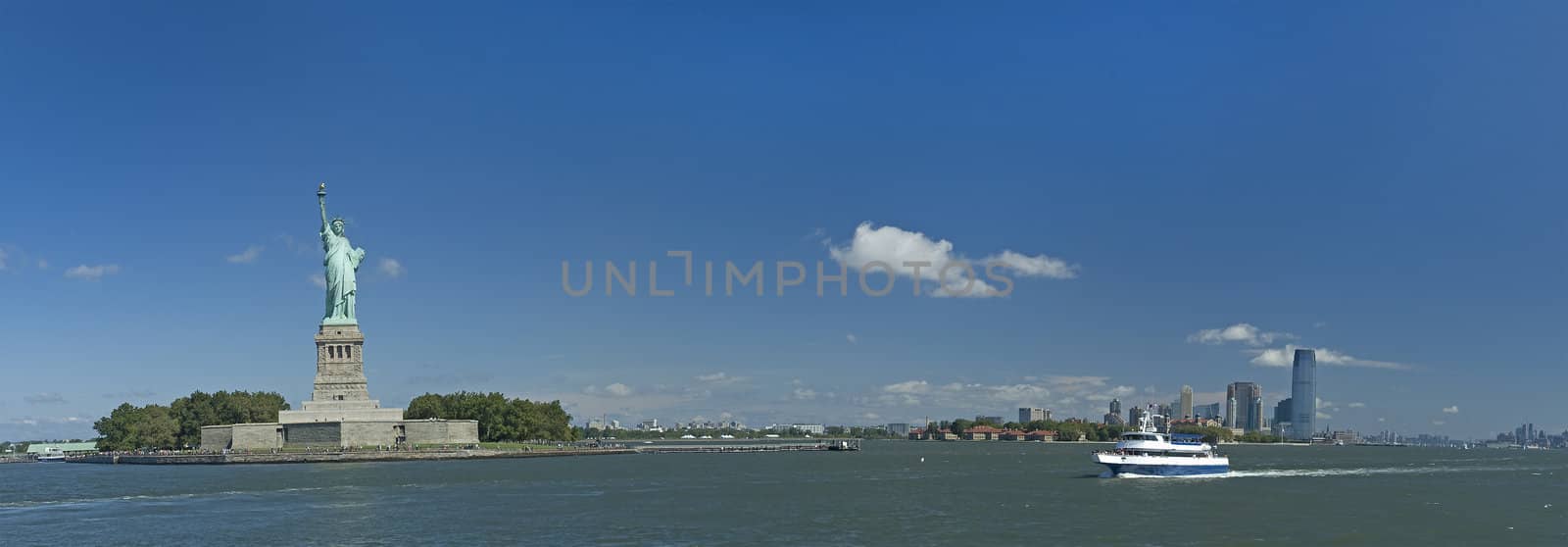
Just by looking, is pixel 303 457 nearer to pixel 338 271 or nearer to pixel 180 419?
pixel 338 271

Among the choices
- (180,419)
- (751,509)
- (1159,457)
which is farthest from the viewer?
(180,419)

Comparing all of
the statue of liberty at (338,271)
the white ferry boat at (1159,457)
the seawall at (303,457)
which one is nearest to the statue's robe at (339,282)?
the statue of liberty at (338,271)

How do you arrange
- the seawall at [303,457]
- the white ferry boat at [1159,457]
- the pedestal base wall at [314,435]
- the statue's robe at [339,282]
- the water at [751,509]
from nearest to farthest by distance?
the water at [751,509] < the white ferry boat at [1159,457] < the seawall at [303,457] < the pedestal base wall at [314,435] < the statue's robe at [339,282]

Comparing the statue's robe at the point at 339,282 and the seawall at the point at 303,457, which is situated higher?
the statue's robe at the point at 339,282

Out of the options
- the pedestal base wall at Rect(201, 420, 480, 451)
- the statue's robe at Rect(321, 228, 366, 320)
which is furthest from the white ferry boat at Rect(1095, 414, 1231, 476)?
the statue's robe at Rect(321, 228, 366, 320)

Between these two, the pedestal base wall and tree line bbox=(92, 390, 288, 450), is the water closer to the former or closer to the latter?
the pedestal base wall

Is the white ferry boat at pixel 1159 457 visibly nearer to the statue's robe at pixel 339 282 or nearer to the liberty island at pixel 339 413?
the liberty island at pixel 339 413

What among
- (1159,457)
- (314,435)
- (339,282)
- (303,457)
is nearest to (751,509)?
(1159,457)
